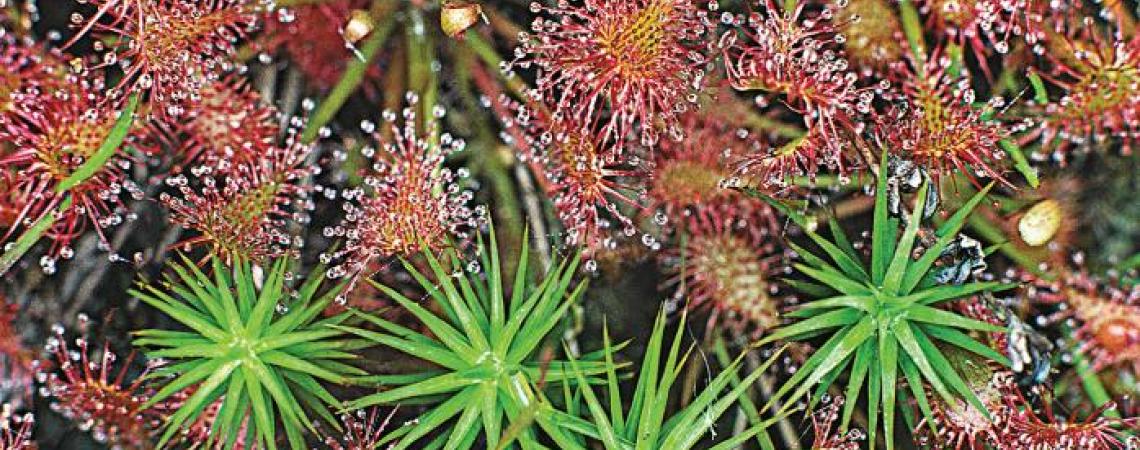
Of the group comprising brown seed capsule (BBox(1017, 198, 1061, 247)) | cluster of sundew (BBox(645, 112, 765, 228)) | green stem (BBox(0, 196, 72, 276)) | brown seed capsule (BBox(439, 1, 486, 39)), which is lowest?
brown seed capsule (BBox(1017, 198, 1061, 247))

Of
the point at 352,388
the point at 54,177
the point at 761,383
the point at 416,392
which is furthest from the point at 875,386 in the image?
the point at 54,177

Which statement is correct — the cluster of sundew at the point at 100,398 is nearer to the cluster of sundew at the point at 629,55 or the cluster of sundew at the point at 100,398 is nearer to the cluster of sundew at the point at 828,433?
the cluster of sundew at the point at 629,55

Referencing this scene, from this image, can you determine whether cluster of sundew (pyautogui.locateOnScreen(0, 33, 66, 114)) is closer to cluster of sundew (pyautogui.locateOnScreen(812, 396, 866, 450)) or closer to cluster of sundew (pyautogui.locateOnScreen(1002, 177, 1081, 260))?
cluster of sundew (pyautogui.locateOnScreen(812, 396, 866, 450))

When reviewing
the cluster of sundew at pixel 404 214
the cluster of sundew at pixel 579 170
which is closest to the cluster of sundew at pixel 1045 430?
the cluster of sundew at pixel 579 170

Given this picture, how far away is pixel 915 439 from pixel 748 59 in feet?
1.24

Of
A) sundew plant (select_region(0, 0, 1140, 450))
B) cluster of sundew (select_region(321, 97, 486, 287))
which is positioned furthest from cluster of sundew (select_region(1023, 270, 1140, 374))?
cluster of sundew (select_region(321, 97, 486, 287))

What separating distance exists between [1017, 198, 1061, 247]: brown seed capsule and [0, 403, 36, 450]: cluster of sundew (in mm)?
949

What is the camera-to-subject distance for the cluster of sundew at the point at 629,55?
2.75 feet

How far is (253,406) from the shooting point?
84 centimetres

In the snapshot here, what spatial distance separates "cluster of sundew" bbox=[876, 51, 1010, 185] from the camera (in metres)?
0.85

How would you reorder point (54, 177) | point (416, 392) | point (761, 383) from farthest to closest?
point (761, 383)
point (54, 177)
point (416, 392)

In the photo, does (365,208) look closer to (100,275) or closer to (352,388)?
(352,388)

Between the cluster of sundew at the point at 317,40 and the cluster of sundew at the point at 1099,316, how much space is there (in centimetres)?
75

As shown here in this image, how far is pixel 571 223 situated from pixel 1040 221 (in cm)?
43
